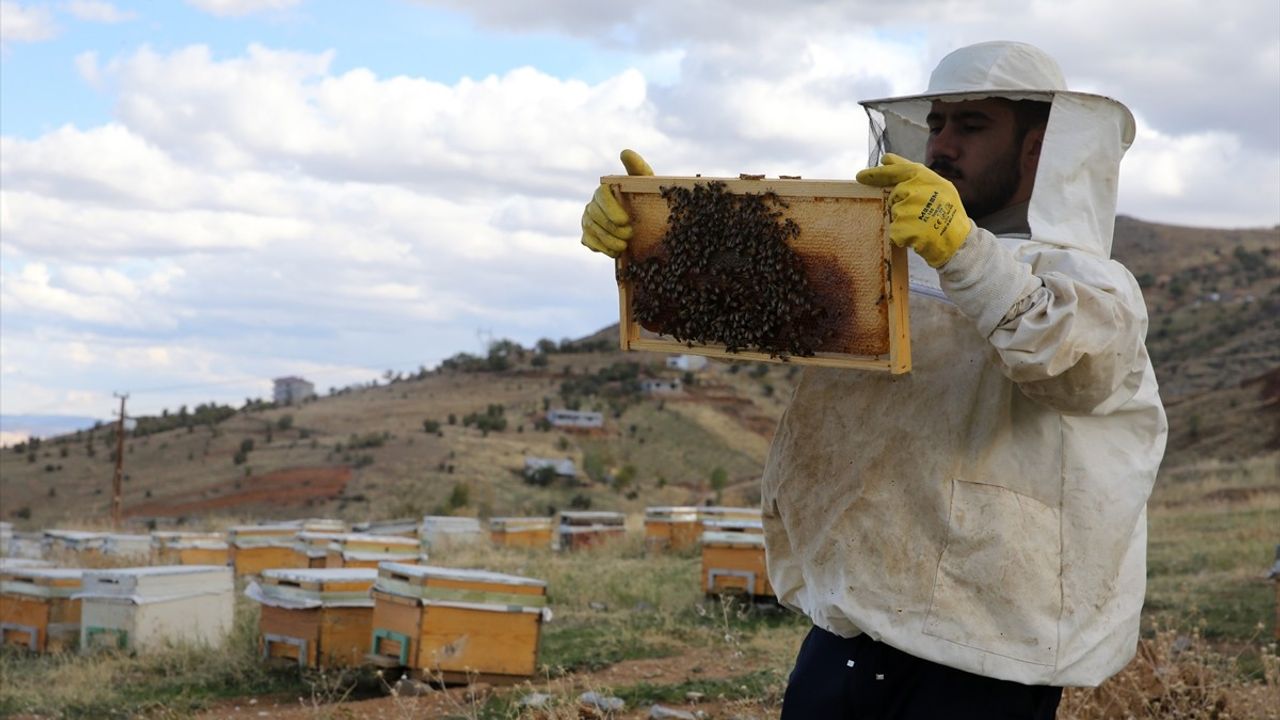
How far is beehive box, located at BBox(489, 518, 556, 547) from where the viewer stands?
64.6 feet

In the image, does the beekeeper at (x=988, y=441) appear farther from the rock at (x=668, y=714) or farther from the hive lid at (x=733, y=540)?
the hive lid at (x=733, y=540)

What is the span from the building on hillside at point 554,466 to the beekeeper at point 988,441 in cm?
3755

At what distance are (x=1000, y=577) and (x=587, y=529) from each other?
1673 cm

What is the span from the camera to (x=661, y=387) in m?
57.6

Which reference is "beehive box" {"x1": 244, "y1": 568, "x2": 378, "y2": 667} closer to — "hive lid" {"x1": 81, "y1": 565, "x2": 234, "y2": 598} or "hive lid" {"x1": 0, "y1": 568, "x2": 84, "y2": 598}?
"hive lid" {"x1": 81, "y1": 565, "x2": 234, "y2": 598}

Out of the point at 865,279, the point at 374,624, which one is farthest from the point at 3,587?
the point at 865,279

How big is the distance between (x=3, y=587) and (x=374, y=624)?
4643 millimetres

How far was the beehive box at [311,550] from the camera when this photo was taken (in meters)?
13.9

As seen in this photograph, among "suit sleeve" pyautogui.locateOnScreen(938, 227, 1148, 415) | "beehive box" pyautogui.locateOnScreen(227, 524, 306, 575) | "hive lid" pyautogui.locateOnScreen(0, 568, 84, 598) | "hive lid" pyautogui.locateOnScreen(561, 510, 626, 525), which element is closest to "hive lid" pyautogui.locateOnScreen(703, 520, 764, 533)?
"beehive box" pyautogui.locateOnScreen(227, 524, 306, 575)

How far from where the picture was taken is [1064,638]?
297 centimetres

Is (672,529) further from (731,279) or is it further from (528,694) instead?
(731,279)

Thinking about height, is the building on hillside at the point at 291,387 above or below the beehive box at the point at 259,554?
above

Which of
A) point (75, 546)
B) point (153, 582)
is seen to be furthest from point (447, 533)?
point (153, 582)

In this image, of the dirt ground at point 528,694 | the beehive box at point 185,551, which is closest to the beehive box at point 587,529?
the beehive box at point 185,551
